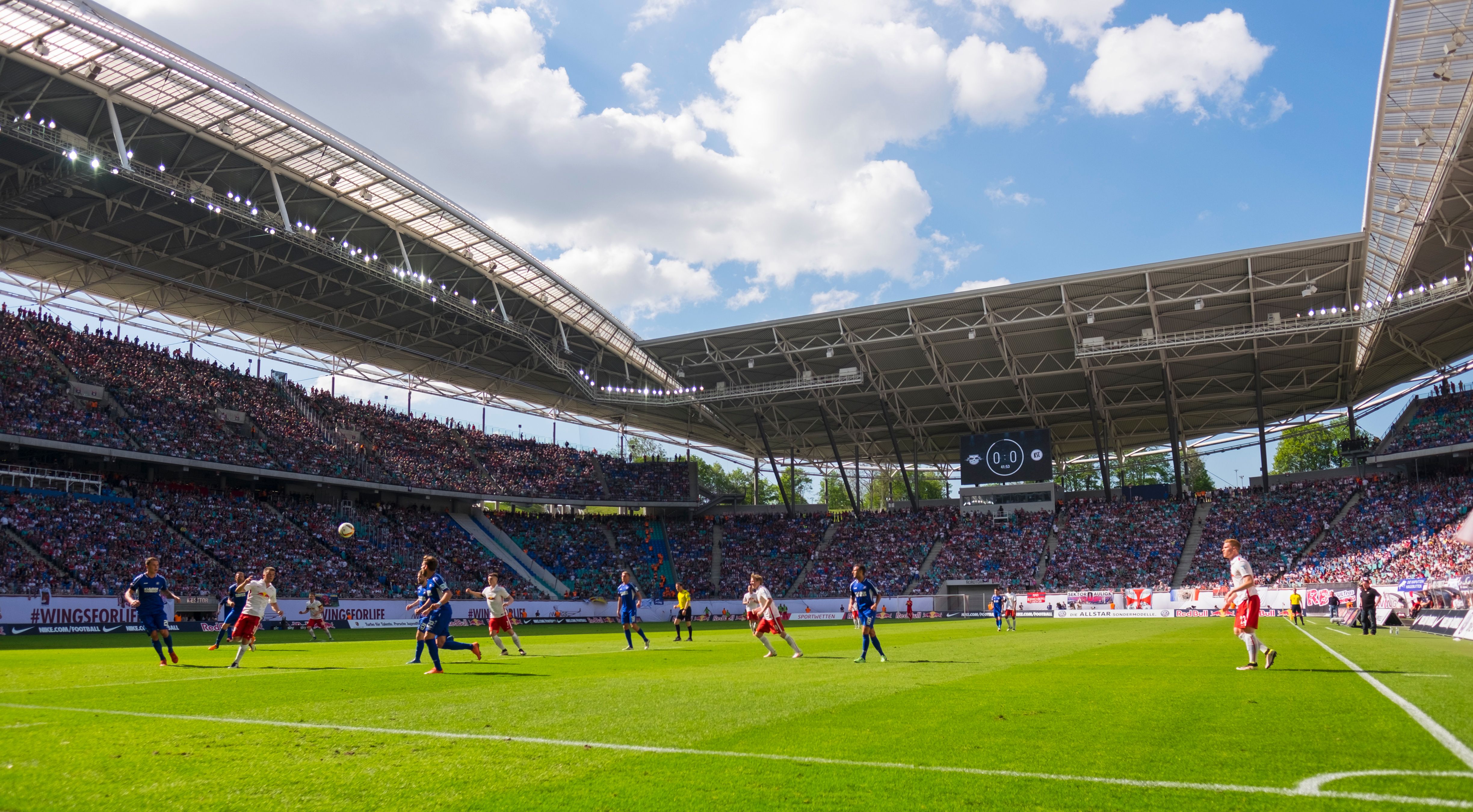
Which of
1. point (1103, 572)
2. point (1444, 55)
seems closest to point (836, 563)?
point (1103, 572)

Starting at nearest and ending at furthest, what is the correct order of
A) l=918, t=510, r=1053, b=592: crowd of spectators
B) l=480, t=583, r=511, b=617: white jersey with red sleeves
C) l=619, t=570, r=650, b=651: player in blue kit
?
1. l=480, t=583, r=511, b=617: white jersey with red sleeves
2. l=619, t=570, r=650, b=651: player in blue kit
3. l=918, t=510, r=1053, b=592: crowd of spectators

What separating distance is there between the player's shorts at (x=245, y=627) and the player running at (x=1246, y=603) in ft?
54.7

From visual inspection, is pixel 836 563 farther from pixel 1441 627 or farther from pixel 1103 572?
pixel 1441 627

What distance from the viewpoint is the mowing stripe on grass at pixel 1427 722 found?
6.67 meters

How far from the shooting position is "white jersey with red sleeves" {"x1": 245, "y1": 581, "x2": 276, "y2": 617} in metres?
17.2

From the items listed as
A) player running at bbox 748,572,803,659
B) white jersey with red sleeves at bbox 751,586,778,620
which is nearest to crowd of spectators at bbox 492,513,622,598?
player running at bbox 748,572,803,659

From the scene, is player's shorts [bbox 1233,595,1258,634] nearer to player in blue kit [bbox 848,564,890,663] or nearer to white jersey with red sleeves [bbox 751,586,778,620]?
player in blue kit [bbox 848,564,890,663]

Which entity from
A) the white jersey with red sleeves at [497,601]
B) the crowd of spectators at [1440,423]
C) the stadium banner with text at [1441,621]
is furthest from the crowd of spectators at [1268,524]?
the white jersey with red sleeves at [497,601]

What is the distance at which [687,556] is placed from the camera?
229 ft

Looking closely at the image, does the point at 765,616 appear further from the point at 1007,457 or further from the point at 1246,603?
the point at 1007,457

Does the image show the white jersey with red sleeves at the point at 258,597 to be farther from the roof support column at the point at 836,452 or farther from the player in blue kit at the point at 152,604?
the roof support column at the point at 836,452

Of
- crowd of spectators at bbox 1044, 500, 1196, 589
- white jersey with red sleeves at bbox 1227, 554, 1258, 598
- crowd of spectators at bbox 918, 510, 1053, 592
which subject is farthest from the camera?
crowd of spectators at bbox 918, 510, 1053, 592

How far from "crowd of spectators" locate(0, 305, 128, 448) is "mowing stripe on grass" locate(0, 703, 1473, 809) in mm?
38385

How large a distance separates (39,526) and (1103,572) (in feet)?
182
